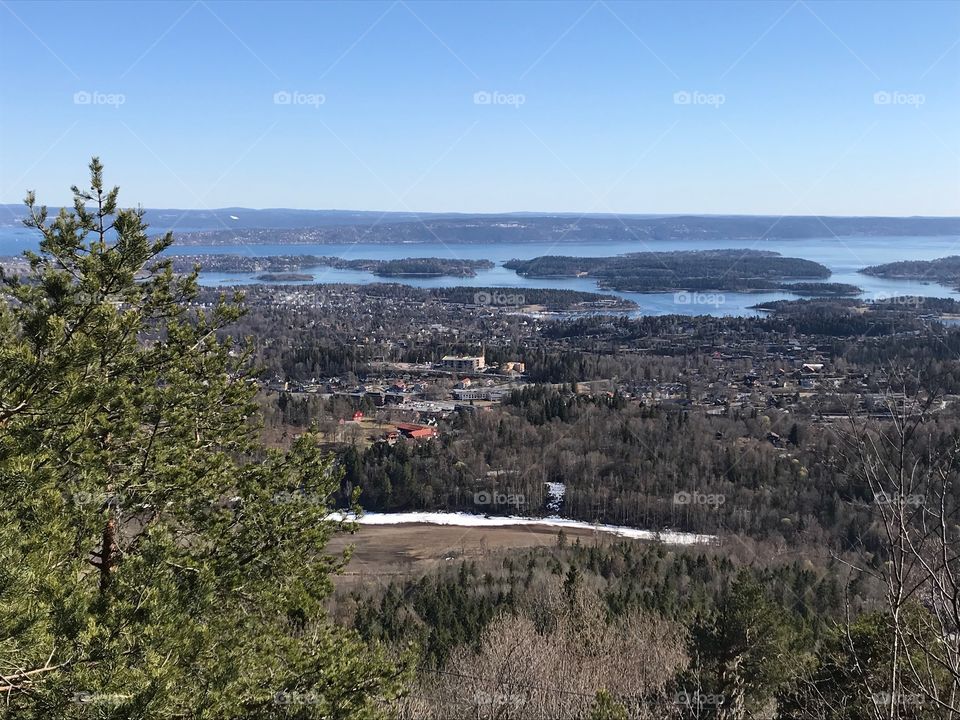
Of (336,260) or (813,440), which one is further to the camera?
(336,260)

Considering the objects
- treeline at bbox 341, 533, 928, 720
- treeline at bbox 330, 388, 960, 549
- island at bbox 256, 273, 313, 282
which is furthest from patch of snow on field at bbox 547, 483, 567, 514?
island at bbox 256, 273, 313, 282

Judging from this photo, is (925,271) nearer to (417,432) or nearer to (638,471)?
(638,471)

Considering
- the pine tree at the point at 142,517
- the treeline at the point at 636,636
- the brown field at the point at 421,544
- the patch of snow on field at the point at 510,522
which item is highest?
the pine tree at the point at 142,517

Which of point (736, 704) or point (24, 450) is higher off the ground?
point (24, 450)

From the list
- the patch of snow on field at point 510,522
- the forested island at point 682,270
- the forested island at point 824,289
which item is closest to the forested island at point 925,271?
the forested island at point 682,270

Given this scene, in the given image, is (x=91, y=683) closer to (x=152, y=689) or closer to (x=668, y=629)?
(x=152, y=689)

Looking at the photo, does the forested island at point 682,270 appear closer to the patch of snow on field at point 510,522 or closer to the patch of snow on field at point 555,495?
the patch of snow on field at point 555,495

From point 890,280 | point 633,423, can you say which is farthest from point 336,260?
point 633,423
